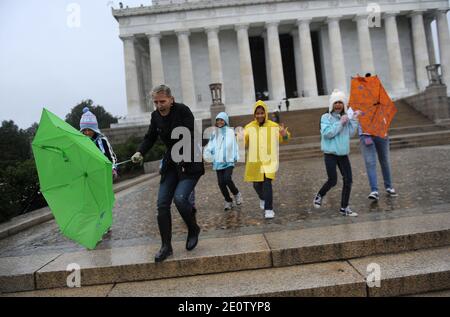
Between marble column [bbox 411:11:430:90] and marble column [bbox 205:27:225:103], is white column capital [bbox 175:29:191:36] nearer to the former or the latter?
marble column [bbox 205:27:225:103]

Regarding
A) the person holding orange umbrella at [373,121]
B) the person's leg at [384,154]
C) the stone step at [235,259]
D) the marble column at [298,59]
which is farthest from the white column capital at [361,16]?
the stone step at [235,259]

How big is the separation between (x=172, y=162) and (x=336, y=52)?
3359cm

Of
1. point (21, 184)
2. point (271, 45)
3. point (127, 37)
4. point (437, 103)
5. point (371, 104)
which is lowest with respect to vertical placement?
point (21, 184)

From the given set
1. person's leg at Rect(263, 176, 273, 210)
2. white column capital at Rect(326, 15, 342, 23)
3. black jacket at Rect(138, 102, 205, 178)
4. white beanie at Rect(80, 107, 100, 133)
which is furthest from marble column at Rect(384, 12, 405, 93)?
black jacket at Rect(138, 102, 205, 178)

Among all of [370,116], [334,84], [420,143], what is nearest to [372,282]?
[370,116]

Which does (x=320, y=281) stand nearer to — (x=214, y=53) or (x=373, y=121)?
(x=373, y=121)

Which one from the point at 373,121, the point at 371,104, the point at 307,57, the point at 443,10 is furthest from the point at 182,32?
the point at 373,121

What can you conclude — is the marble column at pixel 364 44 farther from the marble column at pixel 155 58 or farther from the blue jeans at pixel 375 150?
the blue jeans at pixel 375 150

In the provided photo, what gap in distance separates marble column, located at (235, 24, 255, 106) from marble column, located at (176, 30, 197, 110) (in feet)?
15.1

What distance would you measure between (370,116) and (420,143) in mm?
12086

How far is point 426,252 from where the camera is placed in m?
3.68

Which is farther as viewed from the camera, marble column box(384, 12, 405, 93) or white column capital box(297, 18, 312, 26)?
marble column box(384, 12, 405, 93)

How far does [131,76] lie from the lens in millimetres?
33406

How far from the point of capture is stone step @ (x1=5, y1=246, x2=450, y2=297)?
3.14 meters
